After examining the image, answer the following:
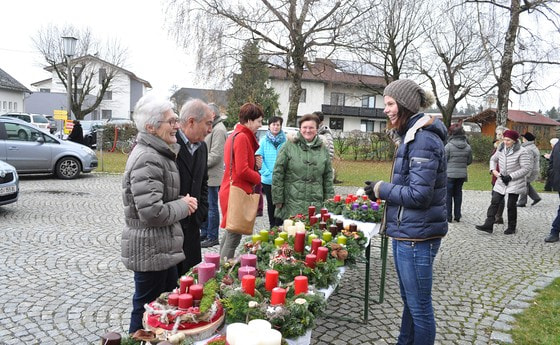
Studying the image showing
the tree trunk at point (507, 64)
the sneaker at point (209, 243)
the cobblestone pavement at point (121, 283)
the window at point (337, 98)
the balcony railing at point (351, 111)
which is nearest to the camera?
the cobblestone pavement at point (121, 283)

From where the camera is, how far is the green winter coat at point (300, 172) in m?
4.40

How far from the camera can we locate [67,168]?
12.2 m

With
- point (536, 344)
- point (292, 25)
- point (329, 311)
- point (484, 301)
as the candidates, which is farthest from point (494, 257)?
point (292, 25)

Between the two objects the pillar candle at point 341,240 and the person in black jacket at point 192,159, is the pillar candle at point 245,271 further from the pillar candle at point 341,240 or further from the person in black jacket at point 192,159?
the person in black jacket at point 192,159

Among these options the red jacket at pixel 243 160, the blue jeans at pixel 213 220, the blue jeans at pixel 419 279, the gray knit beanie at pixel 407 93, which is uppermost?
the gray knit beanie at pixel 407 93

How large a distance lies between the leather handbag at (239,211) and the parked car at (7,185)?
5277 millimetres

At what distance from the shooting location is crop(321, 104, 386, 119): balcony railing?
4662 cm

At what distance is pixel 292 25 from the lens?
17266 mm

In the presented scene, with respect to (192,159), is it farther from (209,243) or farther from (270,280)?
(209,243)

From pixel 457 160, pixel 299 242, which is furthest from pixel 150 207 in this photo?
pixel 457 160

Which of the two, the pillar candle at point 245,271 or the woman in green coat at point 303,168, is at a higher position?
the woman in green coat at point 303,168

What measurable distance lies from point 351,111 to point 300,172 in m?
44.6

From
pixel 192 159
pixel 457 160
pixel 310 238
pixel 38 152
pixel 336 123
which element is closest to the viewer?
pixel 310 238

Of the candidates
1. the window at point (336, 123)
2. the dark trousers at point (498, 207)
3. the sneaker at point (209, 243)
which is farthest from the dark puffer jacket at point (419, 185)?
the window at point (336, 123)
